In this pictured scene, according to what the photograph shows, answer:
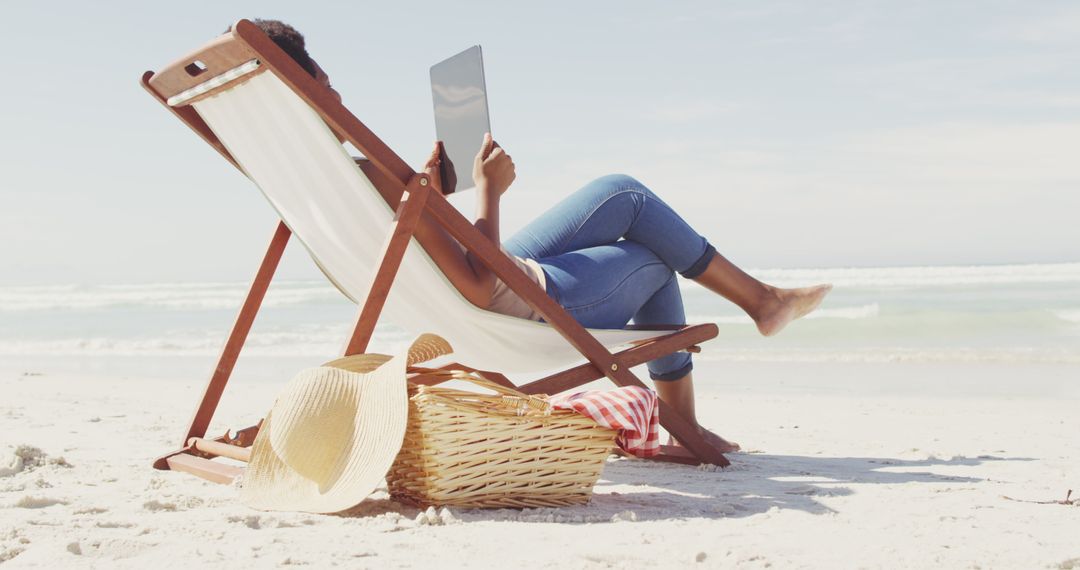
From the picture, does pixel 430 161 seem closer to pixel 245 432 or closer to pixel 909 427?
pixel 245 432

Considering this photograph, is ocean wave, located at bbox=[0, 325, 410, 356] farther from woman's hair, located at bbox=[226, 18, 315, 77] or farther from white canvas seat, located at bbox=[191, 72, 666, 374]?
woman's hair, located at bbox=[226, 18, 315, 77]

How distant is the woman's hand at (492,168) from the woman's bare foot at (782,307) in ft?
3.65

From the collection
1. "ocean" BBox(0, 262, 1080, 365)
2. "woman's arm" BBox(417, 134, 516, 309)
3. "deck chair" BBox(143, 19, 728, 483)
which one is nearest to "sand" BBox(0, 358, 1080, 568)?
"deck chair" BBox(143, 19, 728, 483)

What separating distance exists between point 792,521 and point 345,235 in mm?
1430

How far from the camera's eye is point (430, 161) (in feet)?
9.14

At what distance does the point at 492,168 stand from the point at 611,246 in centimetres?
60

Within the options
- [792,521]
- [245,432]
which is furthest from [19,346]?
[792,521]

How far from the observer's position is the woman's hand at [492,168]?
8.61 ft

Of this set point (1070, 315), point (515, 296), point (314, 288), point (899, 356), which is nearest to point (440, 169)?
point (515, 296)

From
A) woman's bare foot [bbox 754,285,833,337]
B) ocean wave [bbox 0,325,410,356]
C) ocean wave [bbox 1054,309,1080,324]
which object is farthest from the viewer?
ocean wave [bbox 1054,309,1080,324]

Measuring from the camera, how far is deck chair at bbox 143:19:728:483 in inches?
92.0

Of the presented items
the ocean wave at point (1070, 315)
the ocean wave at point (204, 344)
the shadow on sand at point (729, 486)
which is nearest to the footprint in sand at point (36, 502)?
the shadow on sand at point (729, 486)

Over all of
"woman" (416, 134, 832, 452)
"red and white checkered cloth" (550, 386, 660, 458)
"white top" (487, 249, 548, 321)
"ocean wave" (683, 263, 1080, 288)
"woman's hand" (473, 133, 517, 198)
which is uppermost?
"ocean wave" (683, 263, 1080, 288)

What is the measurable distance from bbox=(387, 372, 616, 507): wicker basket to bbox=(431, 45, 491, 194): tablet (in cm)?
67
